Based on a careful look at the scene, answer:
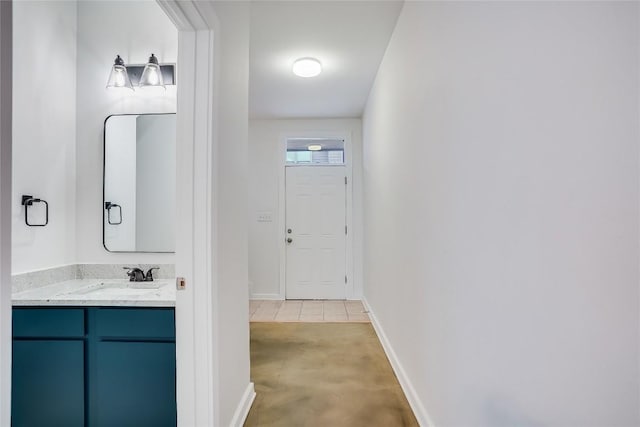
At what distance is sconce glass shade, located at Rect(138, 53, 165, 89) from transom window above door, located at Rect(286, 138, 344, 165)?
274 cm

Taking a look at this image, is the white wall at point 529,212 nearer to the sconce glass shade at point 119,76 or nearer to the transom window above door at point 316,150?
the sconce glass shade at point 119,76

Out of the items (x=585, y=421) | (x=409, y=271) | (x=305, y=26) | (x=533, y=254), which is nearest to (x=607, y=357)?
(x=585, y=421)

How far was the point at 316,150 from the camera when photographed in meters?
4.83

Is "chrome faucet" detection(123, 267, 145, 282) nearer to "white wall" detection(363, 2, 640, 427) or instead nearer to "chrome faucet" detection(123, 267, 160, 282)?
"chrome faucet" detection(123, 267, 160, 282)

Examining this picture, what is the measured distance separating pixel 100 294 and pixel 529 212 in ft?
6.31

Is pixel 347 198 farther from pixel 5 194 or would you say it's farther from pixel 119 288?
pixel 5 194

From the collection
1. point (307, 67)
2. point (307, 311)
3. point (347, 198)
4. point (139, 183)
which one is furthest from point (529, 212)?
point (347, 198)

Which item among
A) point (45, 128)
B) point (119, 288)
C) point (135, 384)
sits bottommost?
point (135, 384)

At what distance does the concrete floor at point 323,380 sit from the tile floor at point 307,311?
1.17ft

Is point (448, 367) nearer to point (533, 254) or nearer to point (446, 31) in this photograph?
point (533, 254)

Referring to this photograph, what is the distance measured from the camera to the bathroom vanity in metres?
1.55

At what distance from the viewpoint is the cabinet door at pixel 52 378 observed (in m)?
1.58

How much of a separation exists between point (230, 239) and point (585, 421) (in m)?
1.47

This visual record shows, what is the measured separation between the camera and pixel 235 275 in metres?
1.81
